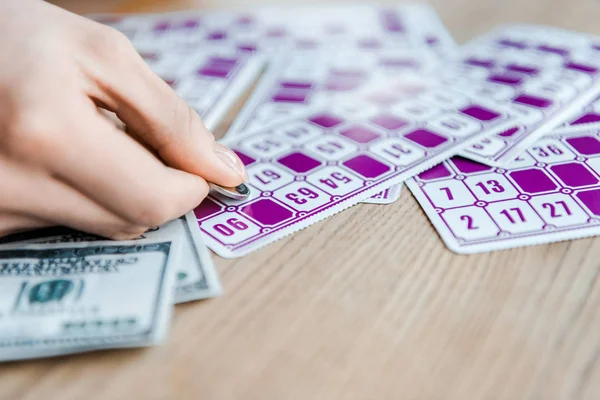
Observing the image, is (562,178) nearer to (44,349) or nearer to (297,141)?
(297,141)

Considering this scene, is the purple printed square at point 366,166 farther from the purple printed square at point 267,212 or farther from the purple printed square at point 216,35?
the purple printed square at point 216,35

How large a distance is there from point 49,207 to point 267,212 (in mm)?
175

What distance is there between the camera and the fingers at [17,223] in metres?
0.42

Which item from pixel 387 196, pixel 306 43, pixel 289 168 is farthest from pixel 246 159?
pixel 306 43

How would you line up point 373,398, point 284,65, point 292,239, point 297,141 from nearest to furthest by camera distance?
point 373,398 → point 292,239 → point 297,141 → point 284,65

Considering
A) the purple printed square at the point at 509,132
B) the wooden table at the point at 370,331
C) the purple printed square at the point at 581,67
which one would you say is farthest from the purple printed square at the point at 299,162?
the purple printed square at the point at 581,67

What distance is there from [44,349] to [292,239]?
0.65 ft

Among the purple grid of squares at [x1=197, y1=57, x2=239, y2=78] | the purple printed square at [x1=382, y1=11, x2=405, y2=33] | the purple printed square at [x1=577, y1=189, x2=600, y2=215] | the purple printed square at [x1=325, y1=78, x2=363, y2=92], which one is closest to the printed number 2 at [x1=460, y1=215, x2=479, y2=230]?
the purple printed square at [x1=577, y1=189, x2=600, y2=215]

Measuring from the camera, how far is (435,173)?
1.81 ft

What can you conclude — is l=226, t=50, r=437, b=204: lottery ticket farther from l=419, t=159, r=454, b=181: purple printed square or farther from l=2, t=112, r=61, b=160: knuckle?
l=2, t=112, r=61, b=160: knuckle

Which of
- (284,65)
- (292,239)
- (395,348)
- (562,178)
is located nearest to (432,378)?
(395,348)

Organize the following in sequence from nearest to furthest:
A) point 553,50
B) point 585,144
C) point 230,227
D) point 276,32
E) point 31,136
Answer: point 31,136
point 230,227
point 585,144
point 553,50
point 276,32

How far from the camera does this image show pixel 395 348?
14.5 inches

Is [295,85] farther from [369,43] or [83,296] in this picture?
[83,296]
